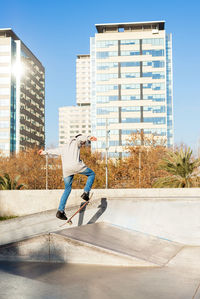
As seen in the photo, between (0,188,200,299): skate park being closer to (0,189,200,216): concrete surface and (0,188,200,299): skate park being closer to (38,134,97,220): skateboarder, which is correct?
(38,134,97,220): skateboarder

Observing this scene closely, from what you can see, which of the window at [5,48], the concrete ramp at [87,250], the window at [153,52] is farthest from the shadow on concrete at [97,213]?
the window at [5,48]

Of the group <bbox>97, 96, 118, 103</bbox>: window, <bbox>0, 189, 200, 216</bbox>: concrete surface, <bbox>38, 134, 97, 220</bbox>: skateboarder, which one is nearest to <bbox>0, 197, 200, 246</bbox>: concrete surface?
<bbox>38, 134, 97, 220</bbox>: skateboarder

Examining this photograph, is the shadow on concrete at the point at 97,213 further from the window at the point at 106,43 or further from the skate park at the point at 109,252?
the window at the point at 106,43

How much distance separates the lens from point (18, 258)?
5141mm

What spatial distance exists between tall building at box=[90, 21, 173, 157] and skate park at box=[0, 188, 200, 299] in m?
99.4

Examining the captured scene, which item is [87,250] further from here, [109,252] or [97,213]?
[97,213]

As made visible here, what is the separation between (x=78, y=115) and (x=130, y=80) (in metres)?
70.0

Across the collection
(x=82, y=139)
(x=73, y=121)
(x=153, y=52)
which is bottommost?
(x=82, y=139)

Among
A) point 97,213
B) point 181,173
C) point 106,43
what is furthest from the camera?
point 106,43

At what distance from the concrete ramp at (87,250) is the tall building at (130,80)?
100665 mm

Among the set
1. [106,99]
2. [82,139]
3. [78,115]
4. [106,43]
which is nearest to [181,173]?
[82,139]

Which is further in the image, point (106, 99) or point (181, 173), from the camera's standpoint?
point (106, 99)

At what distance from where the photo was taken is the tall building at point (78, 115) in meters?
175

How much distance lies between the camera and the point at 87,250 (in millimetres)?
4926
